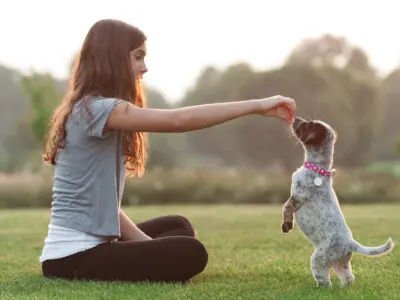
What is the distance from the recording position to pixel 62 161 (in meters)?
4.30

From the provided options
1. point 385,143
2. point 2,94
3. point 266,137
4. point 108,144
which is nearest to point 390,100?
point 385,143

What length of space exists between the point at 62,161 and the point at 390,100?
2703 cm

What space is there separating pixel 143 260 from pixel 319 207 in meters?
1.06

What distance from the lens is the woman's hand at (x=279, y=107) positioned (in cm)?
369

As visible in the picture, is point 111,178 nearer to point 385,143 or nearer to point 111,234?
point 111,234

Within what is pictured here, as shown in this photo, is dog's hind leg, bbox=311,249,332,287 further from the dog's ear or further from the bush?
the bush

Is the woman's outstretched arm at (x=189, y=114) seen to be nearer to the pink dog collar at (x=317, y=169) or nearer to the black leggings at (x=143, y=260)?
the pink dog collar at (x=317, y=169)

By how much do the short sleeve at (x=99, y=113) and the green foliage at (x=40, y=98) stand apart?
681 inches

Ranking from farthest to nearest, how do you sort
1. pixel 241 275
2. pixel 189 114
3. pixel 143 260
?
pixel 241 275, pixel 143 260, pixel 189 114

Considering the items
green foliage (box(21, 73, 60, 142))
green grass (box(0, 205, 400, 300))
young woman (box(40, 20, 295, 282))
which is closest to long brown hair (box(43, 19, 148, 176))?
young woman (box(40, 20, 295, 282))

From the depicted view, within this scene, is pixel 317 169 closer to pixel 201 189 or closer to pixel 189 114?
pixel 189 114

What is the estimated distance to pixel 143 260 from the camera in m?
4.13

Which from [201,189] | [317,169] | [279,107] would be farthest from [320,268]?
[201,189]

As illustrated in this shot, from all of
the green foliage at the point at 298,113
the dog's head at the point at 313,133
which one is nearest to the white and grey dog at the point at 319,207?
the dog's head at the point at 313,133
